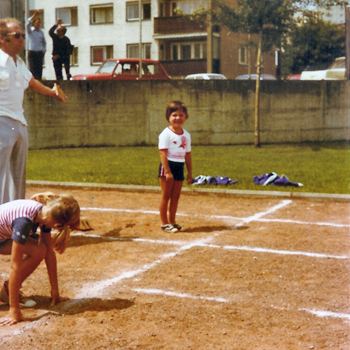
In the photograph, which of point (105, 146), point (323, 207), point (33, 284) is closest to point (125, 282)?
point (33, 284)

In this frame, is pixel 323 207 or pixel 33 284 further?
pixel 323 207

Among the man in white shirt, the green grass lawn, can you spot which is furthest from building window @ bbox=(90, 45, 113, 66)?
the man in white shirt

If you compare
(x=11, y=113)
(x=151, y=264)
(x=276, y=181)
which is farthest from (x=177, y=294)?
(x=276, y=181)

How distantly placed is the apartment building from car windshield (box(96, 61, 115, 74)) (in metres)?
0.28

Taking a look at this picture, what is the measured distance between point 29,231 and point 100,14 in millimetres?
20036

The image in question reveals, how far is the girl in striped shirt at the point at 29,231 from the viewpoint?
445 cm

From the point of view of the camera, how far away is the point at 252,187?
11.2m

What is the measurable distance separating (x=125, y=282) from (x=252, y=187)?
5775 millimetres

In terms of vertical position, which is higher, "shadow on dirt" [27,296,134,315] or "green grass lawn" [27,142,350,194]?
"shadow on dirt" [27,296,134,315]

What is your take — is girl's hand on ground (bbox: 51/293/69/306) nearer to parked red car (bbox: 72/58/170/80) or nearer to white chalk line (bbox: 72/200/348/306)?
white chalk line (bbox: 72/200/348/306)

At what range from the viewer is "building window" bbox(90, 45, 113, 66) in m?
21.1

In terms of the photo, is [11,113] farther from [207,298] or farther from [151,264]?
[207,298]

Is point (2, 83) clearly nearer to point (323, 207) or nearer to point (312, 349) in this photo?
point (312, 349)

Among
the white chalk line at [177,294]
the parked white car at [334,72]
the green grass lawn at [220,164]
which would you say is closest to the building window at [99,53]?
the green grass lawn at [220,164]
